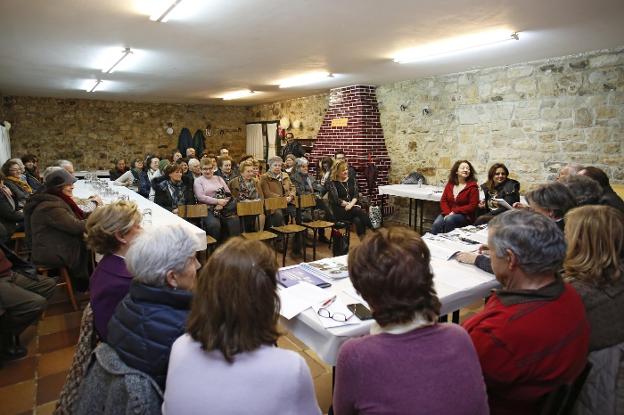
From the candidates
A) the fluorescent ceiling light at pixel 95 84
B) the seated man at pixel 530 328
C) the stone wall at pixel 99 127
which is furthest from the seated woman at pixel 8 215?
the stone wall at pixel 99 127

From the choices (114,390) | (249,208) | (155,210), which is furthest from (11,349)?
(249,208)

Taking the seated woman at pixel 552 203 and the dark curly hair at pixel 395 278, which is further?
the seated woman at pixel 552 203

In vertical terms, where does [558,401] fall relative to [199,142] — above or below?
below

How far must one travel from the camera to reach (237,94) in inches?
398

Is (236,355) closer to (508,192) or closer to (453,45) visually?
(453,45)

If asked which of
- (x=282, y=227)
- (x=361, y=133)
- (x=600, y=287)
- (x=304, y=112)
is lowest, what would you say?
(x=282, y=227)

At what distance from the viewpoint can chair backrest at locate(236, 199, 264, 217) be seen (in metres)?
4.85

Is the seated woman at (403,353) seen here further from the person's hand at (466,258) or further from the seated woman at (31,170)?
the seated woman at (31,170)

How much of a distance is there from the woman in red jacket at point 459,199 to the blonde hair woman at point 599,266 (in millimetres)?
3546

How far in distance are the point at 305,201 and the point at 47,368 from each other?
145 inches

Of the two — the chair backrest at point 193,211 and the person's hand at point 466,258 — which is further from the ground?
the person's hand at point 466,258

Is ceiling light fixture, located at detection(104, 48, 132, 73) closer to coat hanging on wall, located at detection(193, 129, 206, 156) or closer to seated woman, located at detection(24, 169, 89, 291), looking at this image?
seated woman, located at detection(24, 169, 89, 291)

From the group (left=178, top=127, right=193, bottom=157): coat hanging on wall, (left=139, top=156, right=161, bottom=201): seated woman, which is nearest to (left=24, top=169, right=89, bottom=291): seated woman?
(left=139, top=156, right=161, bottom=201): seated woman

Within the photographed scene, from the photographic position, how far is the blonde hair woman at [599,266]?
1.52 m
